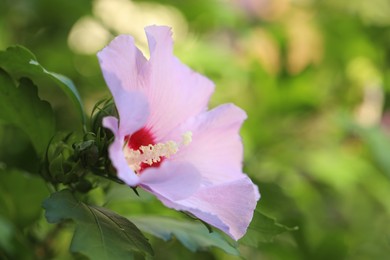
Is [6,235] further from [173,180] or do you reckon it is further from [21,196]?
[173,180]

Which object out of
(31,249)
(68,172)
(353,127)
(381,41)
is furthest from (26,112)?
(381,41)

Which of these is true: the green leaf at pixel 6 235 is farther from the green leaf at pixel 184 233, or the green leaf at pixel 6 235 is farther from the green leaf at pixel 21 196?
the green leaf at pixel 184 233

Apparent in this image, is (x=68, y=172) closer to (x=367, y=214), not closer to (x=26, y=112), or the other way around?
(x=26, y=112)

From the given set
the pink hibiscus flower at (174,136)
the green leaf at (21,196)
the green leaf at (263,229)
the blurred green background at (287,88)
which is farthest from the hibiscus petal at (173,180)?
the blurred green background at (287,88)

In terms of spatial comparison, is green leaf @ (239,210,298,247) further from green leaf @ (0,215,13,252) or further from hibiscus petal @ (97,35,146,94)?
green leaf @ (0,215,13,252)

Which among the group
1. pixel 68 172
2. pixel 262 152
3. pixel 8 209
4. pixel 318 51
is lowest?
pixel 262 152

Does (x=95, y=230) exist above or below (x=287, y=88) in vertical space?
above

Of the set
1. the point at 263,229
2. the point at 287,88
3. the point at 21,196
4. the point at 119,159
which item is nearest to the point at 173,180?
the point at 119,159
